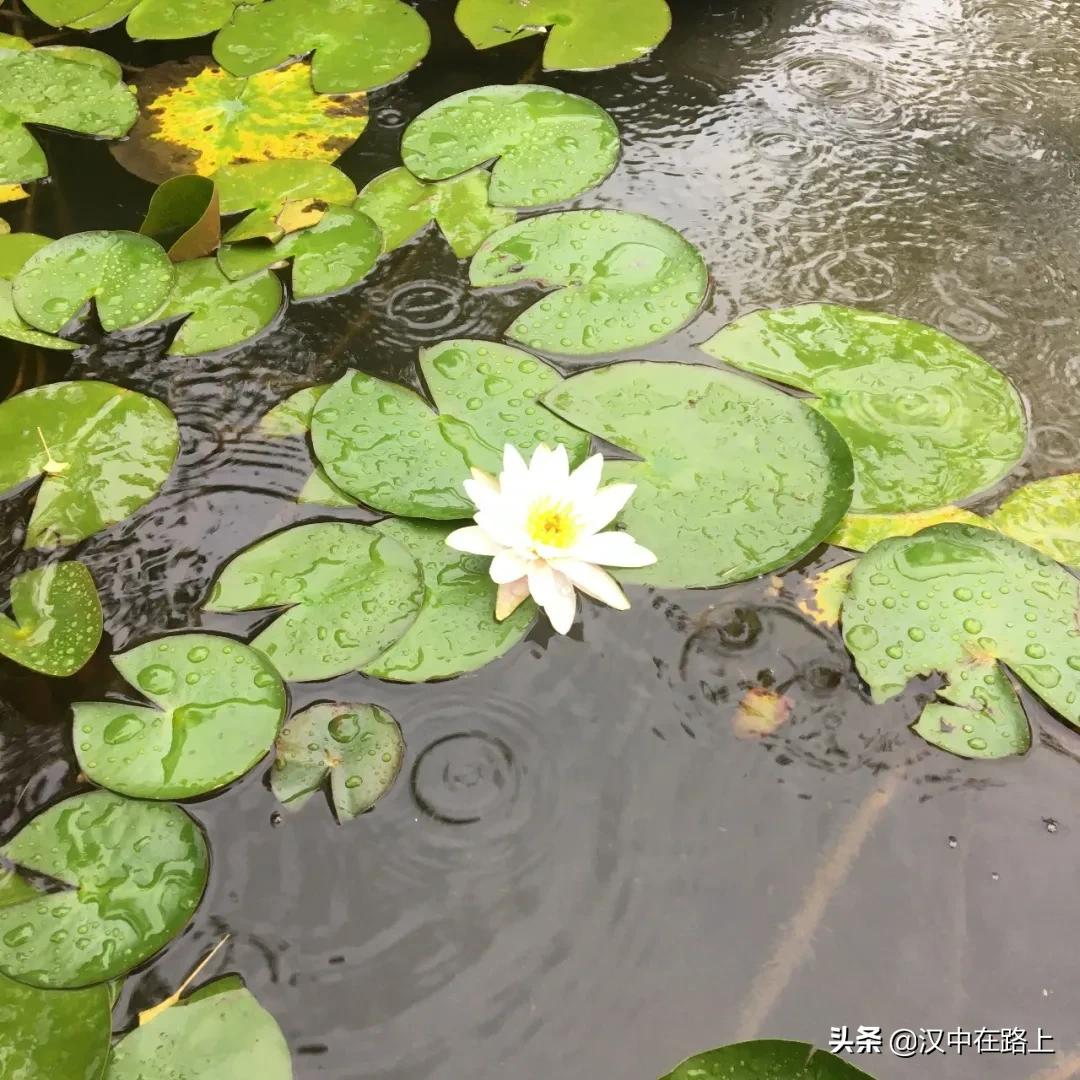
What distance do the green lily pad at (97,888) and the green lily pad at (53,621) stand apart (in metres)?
0.25

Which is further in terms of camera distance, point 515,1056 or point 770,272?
point 770,272

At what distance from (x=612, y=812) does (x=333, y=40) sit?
2.33 m

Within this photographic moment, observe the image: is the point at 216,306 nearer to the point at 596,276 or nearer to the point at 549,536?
the point at 596,276

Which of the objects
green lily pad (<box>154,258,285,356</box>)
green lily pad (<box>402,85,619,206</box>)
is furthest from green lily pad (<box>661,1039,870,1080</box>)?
green lily pad (<box>402,85,619,206</box>)

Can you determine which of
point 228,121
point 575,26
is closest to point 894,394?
point 575,26

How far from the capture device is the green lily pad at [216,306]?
1.94 m

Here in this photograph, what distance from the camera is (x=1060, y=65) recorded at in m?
2.51

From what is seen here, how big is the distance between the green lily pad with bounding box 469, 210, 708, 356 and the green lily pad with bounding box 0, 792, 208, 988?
1.15 metres

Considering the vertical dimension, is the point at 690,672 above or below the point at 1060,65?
below

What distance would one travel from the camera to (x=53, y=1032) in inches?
45.1

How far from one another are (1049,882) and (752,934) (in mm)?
441

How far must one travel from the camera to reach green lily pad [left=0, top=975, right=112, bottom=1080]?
1.12 meters

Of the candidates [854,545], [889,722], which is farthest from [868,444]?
[889,722]

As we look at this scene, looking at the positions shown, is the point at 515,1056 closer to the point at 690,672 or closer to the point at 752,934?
the point at 752,934
